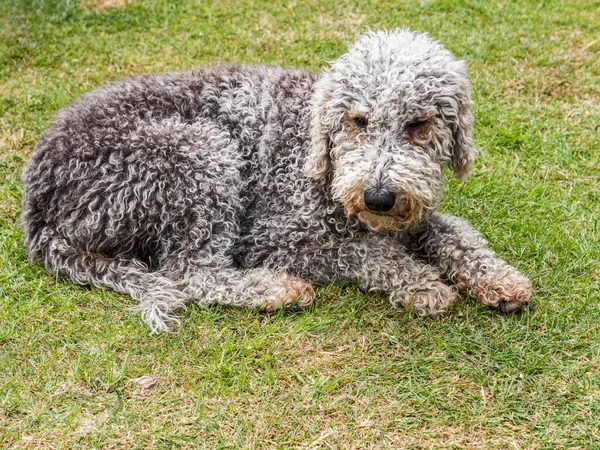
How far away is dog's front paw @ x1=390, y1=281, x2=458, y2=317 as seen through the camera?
173 inches

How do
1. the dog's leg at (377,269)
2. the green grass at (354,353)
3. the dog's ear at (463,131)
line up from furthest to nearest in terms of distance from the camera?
the dog's leg at (377,269) → the dog's ear at (463,131) → the green grass at (354,353)

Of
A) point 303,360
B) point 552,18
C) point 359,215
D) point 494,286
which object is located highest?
point 552,18

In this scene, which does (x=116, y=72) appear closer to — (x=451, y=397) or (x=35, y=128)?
(x=35, y=128)

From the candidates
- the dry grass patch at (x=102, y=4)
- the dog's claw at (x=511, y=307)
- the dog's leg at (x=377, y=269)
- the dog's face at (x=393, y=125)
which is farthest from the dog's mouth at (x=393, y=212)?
the dry grass patch at (x=102, y=4)

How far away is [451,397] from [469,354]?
38cm

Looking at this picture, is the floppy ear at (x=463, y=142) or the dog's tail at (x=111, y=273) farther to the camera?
the dog's tail at (x=111, y=273)

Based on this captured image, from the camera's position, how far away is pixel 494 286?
14.5ft

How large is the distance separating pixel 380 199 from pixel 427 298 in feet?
2.60

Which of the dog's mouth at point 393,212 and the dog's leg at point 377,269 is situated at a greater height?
the dog's mouth at point 393,212

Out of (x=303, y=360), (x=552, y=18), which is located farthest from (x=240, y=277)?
(x=552, y=18)

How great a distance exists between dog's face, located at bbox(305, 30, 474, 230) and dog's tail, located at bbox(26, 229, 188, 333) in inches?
48.4

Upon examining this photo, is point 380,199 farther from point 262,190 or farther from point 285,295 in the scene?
point 262,190

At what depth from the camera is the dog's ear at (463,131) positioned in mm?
4332

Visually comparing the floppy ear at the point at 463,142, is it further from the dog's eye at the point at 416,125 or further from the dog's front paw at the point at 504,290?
the dog's front paw at the point at 504,290
